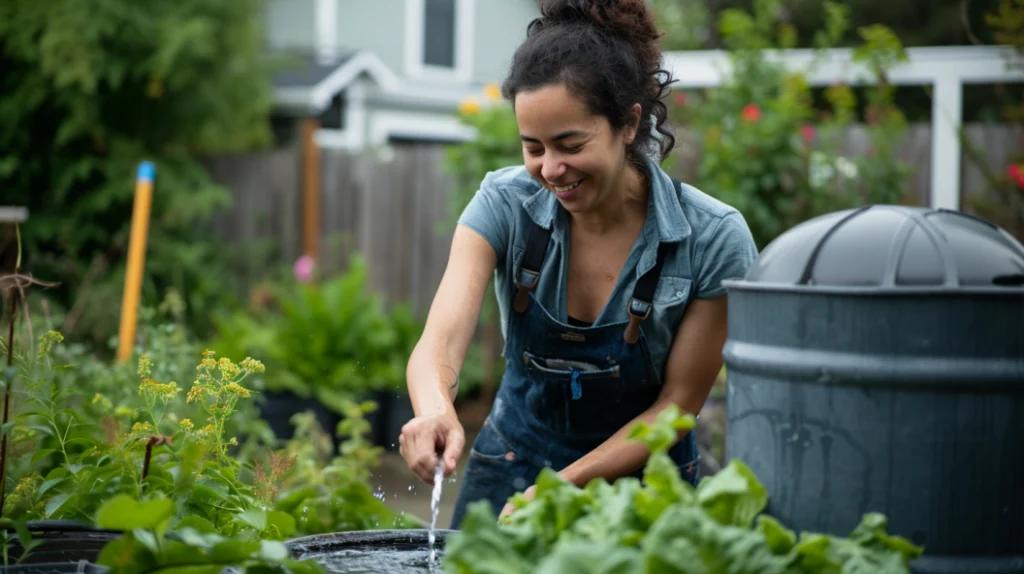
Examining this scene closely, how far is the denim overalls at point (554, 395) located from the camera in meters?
2.43

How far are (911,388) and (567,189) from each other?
1.09 m

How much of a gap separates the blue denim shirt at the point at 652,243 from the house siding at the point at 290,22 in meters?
14.6

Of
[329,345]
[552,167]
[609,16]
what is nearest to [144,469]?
[552,167]

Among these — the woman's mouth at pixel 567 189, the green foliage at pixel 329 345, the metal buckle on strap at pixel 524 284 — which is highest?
the woman's mouth at pixel 567 189

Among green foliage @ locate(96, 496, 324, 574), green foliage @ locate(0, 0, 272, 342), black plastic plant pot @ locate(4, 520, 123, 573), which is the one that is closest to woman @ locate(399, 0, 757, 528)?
black plastic plant pot @ locate(4, 520, 123, 573)

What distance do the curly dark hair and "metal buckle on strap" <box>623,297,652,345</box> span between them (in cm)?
36

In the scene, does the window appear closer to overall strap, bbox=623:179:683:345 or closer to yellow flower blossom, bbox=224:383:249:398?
overall strap, bbox=623:179:683:345

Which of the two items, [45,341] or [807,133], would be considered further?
[807,133]

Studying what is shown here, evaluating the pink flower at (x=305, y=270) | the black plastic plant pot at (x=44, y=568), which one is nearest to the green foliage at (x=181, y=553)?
the black plastic plant pot at (x=44, y=568)

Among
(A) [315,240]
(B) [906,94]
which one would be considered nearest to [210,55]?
(A) [315,240]

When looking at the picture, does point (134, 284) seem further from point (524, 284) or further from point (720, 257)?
point (720, 257)

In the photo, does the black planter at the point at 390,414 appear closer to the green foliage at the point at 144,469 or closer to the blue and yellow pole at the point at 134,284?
the blue and yellow pole at the point at 134,284

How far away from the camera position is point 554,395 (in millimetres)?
2572

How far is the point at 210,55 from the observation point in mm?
9125
